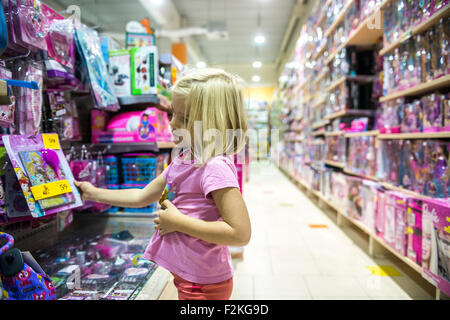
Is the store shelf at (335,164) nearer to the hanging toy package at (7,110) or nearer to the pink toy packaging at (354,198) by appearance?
the pink toy packaging at (354,198)

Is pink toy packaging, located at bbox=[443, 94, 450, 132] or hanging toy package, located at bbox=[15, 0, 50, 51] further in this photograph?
pink toy packaging, located at bbox=[443, 94, 450, 132]

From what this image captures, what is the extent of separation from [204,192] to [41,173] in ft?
1.69

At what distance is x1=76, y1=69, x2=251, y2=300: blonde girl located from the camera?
682 millimetres

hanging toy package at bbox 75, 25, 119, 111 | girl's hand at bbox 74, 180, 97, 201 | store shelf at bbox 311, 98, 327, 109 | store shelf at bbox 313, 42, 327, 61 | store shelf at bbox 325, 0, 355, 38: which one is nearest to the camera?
girl's hand at bbox 74, 180, 97, 201

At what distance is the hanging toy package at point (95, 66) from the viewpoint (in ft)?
4.01

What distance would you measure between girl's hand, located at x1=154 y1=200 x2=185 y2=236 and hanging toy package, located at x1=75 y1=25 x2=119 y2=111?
815 millimetres

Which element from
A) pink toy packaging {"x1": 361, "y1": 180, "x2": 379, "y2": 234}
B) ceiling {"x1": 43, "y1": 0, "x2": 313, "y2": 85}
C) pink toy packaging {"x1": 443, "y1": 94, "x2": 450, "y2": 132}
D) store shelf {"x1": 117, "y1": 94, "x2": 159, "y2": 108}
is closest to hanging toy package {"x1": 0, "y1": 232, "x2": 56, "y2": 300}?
store shelf {"x1": 117, "y1": 94, "x2": 159, "y2": 108}

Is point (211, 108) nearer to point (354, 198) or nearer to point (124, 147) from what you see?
point (124, 147)

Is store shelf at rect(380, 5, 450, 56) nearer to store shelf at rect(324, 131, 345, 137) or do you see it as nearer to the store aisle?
store shelf at rect(324, 131, 345, 137)

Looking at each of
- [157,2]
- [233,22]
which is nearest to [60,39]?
[157,2]

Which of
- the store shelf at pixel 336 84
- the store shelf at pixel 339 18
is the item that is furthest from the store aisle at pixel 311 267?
the store shelf at pixel 339 18

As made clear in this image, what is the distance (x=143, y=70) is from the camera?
1.58m
